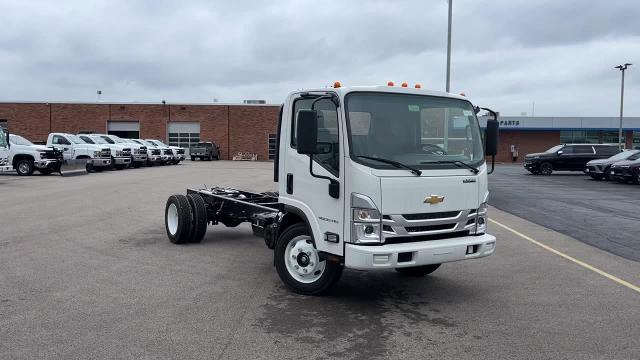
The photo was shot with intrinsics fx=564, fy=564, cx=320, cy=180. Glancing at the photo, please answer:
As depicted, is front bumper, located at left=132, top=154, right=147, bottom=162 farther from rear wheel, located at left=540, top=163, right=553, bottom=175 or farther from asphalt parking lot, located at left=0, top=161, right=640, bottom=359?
asphalt parking lot, located at left=0, top=161, right=640, bottom=359

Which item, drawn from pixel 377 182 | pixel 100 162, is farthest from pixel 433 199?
pixel 100 162

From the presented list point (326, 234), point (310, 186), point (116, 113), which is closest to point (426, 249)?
point (326, 234)

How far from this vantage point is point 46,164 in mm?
26250

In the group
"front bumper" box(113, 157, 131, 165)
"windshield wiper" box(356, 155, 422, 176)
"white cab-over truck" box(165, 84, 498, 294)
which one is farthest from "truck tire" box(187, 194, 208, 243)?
"front bumper" box(113, 157, 131, 165)

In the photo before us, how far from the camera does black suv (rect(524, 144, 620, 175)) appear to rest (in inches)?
1316

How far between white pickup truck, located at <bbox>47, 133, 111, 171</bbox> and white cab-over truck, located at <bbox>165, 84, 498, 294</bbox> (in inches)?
1009

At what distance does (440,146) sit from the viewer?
6.25m

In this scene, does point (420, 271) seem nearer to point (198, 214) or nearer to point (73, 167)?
point (198, 214)

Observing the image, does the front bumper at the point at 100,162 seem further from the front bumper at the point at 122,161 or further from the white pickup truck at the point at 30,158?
the white pickup truck at the point at 30,158

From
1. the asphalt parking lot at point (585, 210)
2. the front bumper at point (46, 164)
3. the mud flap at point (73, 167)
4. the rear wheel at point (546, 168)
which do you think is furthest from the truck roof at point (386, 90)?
the rear wheel at point (546, 168)

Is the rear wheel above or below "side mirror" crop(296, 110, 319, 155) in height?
below

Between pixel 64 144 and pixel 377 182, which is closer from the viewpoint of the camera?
pixel 377 182

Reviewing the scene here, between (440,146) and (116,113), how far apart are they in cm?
5553

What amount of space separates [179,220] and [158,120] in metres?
49.7
